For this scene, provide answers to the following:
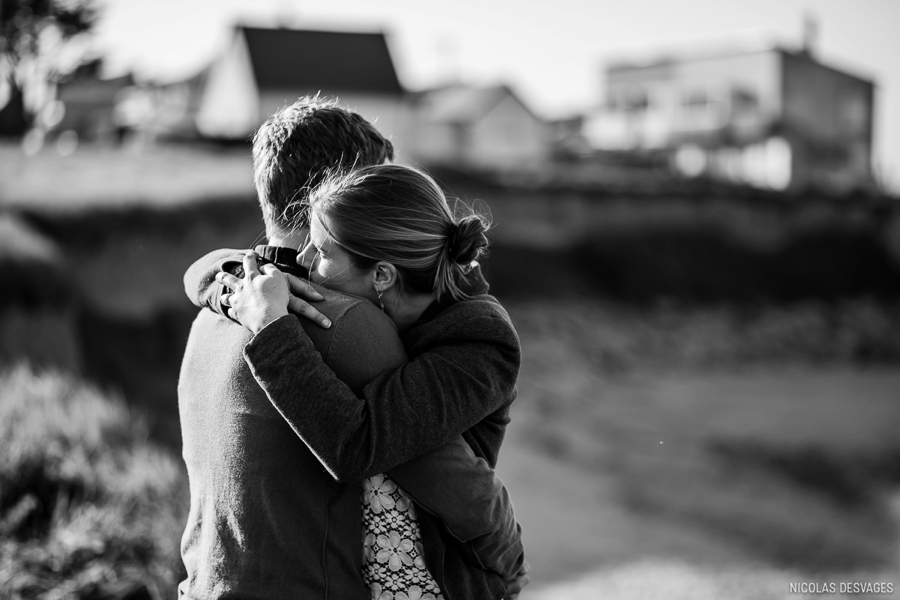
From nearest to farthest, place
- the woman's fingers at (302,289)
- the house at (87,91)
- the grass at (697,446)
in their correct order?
the woman's fingers at (302,289), the house at (87,91), the grass at (697,446)

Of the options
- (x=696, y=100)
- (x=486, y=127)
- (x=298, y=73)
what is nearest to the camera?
(x=298, y=73)

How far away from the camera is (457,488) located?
177cm

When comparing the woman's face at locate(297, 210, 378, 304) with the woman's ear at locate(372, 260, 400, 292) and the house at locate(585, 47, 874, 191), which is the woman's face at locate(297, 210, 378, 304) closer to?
the woman's ear at locate(372, 260, 400, 292)

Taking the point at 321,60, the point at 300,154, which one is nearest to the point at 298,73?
the point at 321,60

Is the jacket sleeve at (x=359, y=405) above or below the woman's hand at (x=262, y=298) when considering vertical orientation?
below

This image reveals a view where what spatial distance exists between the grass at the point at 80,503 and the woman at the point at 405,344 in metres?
2.87

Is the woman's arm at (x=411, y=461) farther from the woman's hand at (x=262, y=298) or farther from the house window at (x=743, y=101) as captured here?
the house window at (x=743, y=101)

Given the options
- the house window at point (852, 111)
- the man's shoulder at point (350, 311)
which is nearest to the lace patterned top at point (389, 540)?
the man's shoulder at point (350, 311)

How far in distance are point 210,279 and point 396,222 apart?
53 cm

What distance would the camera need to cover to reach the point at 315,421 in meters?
1.68

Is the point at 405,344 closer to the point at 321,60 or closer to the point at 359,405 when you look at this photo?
the point at 359,405

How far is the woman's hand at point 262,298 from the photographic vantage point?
173 centimetres

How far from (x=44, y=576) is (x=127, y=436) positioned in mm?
2429

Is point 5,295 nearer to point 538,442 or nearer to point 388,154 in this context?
point 388,154
